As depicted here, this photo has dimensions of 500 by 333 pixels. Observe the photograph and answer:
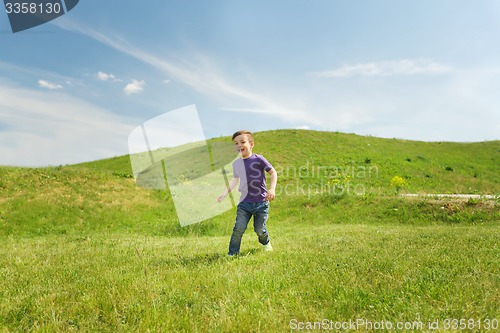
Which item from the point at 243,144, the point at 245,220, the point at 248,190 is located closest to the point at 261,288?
the point at 245,220

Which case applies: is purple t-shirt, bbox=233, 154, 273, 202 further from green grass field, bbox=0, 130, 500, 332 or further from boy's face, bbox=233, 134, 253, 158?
green grass field, bbox=0, 130, 500, 332

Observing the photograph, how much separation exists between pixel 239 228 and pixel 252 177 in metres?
1.18

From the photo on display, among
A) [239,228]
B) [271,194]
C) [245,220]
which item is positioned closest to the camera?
[271,194]

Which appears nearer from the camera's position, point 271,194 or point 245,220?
point 271,194

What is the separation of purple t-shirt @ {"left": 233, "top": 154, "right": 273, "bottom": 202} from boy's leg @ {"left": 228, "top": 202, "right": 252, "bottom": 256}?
206 mm

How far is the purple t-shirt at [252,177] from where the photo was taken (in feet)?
24.8

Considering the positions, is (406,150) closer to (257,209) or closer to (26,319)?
(257,209)

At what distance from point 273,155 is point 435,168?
1779 centimetres

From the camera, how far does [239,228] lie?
7.42 meters

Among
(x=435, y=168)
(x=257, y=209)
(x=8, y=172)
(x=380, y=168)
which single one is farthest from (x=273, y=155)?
(x=257, y=209)

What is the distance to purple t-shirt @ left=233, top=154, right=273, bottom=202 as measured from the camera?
7.57m

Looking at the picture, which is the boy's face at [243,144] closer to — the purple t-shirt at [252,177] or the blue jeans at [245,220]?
the purple t-shirt at [252,177]

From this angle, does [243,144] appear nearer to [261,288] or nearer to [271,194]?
[271,194]

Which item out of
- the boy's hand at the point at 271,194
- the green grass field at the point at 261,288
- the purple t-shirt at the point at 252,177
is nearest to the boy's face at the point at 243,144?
the purple t-shirt at the point at 252,177
